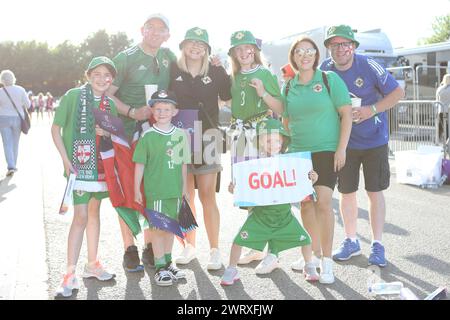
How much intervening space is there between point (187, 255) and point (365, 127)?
2.00 meters

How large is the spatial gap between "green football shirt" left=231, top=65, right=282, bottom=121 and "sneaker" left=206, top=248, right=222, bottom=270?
1.20m

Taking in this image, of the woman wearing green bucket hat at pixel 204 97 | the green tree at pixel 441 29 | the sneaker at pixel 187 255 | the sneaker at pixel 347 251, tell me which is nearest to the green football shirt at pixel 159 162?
the woman wearing green bucket hat at pixel 204 97

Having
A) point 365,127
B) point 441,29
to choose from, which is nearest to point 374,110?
point 365,127

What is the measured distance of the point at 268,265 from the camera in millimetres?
4766

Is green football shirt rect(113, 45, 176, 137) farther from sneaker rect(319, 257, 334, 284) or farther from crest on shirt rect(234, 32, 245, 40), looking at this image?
sneaker rect(319, 257, 334, 284)

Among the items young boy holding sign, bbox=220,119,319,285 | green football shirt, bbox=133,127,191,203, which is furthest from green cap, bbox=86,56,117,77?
young boy holding sign, bbox=220,119,319,285

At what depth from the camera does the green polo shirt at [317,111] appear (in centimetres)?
447

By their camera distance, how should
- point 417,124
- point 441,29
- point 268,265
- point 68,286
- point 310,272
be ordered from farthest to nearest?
point 441,29, point 417,124, point 268,265, point 310,272, point 68,286

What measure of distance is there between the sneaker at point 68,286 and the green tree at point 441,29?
2515 inches

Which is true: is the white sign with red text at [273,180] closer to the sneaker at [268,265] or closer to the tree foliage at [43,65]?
the sneaker at [268,265]

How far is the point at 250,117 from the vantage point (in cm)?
483

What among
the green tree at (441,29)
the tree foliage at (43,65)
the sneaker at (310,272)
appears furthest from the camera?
the tree foliage at (43,65)

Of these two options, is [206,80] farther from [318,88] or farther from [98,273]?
[98,273]
